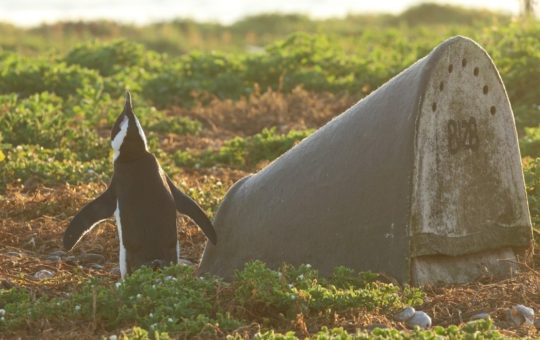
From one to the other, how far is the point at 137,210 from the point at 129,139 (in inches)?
17.1

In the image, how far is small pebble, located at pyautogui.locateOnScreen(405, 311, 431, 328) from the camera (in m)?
6.16

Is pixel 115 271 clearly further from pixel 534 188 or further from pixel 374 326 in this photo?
pixel 534 188

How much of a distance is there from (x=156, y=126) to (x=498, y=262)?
7.02m

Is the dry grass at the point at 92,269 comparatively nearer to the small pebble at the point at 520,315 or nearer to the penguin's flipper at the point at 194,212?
the small pebble at the point at 520,315

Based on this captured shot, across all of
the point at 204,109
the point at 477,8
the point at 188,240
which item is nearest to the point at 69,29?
the point at 477,8

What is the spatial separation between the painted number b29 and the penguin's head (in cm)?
188

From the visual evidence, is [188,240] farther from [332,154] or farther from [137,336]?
[137,336]

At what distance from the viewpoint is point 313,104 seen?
15117 millimetres

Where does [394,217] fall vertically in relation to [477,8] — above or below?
below

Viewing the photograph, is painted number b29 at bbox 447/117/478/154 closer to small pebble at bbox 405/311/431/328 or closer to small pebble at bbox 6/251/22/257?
small pebble at bbox 405/311/431/328

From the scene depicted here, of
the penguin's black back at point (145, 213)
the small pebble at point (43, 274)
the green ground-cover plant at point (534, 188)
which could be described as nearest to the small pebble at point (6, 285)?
the small pebble at point (43, 274)

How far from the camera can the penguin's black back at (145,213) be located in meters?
7.52

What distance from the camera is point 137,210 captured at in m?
7.51

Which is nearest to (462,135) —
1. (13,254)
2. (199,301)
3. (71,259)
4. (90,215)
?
(199,301)
